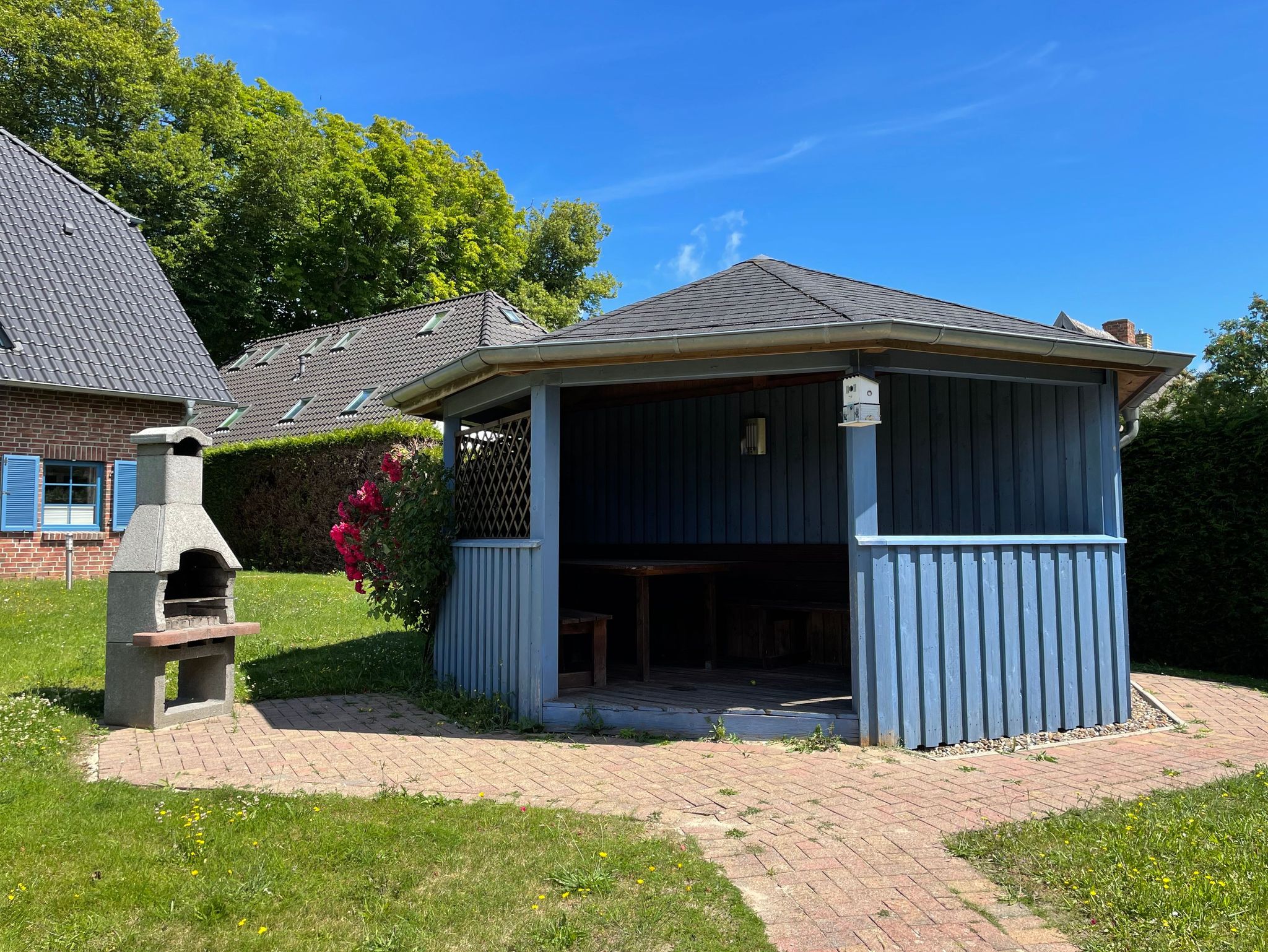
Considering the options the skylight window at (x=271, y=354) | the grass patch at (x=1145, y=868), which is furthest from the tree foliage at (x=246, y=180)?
the grass patch at (x=1145, y=868)

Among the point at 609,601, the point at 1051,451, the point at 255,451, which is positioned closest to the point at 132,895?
the point at 609,601

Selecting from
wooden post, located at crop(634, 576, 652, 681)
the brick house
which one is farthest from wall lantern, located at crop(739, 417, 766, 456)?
the brick house

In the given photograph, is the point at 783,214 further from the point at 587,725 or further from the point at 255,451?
the point at 587,725

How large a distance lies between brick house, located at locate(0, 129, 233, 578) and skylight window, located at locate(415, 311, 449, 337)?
4540mm

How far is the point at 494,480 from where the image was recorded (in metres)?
6.75

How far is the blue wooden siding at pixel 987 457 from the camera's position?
6277 millimetres

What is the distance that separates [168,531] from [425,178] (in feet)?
75.3

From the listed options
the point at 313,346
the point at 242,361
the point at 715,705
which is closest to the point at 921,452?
the point at 715,705

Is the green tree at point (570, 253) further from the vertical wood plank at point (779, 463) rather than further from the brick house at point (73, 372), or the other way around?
the vertical wood plank at point (779, 463)

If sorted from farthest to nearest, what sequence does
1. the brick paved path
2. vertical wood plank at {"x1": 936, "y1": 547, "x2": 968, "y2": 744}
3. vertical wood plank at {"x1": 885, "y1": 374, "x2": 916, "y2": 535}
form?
vertical wood plank at {"x1": 885, "y1": 374, "x2": 916, "y2": 535}
vertical wood plank at {"x1": 936, "y1": 547, "x2": 968, "y2": 744}
the brick paved path

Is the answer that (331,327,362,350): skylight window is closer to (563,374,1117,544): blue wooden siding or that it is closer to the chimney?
(563,374,1117,544): blue wooden siding

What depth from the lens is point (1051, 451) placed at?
6531 millimetres

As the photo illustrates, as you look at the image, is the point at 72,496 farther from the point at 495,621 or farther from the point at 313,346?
the point at 495,621

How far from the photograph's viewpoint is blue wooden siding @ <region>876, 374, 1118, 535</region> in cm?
628
